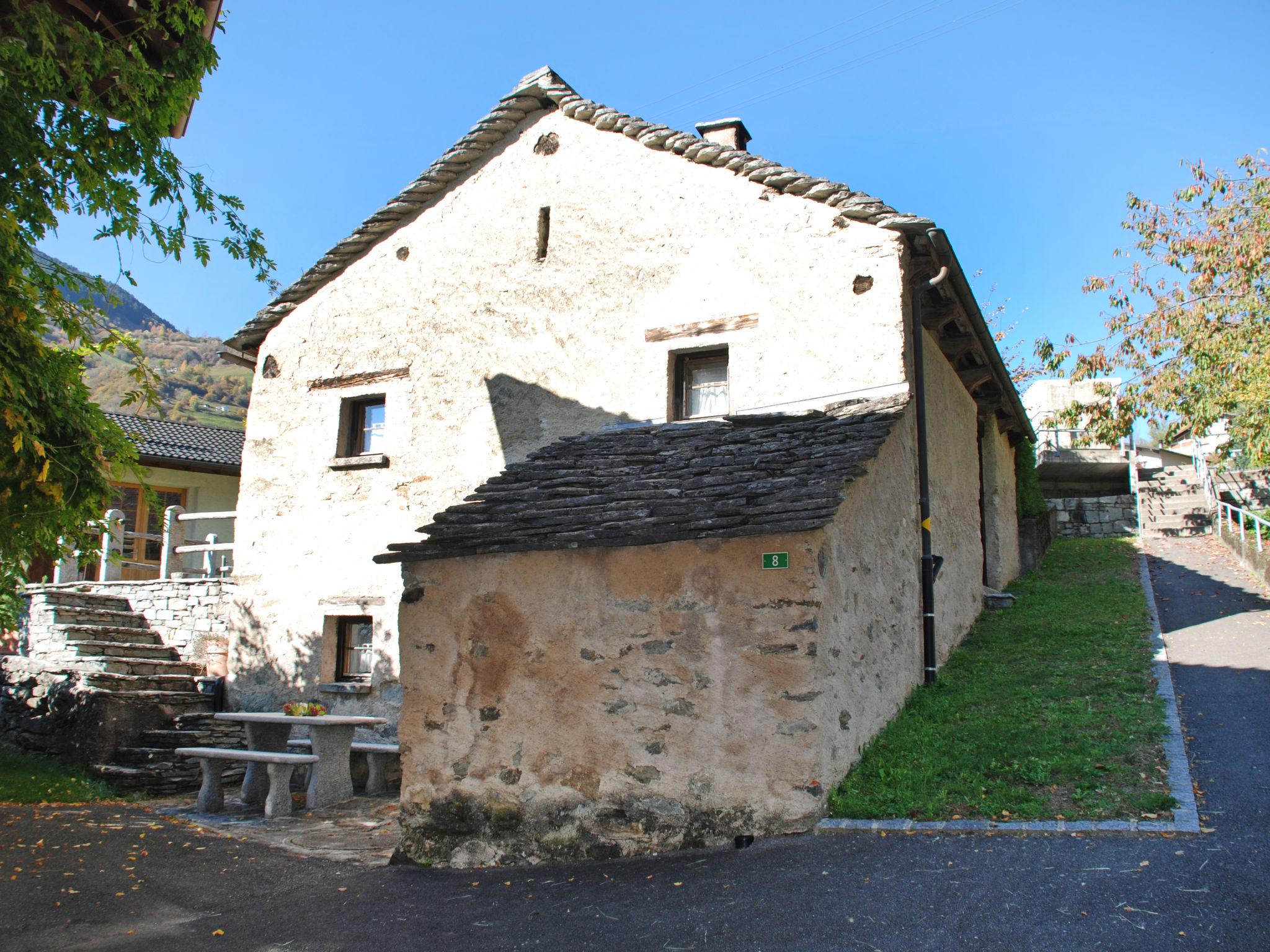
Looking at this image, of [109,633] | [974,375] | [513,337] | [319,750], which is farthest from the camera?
[109,633]

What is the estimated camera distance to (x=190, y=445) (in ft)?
64.8

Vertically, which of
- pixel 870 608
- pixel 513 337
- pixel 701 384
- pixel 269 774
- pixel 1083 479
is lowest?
pixel 269 774

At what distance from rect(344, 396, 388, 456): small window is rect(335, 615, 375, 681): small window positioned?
2058 mm

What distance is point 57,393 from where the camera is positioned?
16.5 ft

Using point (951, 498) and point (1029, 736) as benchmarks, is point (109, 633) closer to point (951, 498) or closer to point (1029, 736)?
point (951, 498)

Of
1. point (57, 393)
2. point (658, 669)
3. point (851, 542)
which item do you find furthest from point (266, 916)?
point (851, 542)

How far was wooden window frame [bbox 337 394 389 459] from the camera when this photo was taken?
37.6 feet

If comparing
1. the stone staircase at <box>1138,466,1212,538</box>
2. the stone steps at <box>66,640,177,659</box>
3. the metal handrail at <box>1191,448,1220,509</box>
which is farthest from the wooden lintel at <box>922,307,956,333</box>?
the stone staircase at <box>1138,466,1212,538</box>

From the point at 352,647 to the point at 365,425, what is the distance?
8.94 feet

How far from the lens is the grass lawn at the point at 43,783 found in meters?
9.76

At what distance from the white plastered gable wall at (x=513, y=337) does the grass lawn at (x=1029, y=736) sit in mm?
3054

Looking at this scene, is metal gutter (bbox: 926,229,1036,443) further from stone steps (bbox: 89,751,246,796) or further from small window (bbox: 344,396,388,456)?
stone steps (bbox: 89,751,246,796)

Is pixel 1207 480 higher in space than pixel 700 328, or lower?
higher

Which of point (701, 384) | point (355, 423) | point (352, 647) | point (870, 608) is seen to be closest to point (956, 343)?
point (701, 384)
